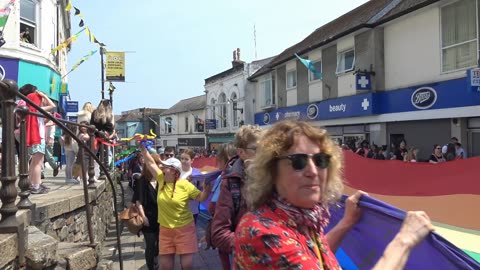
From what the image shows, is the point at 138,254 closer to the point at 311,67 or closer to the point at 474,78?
the point at 474,78

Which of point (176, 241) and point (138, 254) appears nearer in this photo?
point (176, 241)

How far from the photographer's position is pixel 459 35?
12.8 m

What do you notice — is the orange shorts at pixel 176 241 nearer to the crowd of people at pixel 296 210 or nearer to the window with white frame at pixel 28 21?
the crowd of people at pixel 296 210

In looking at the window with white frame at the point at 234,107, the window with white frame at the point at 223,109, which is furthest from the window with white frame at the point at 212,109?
the window with white frame at the point at 234,107

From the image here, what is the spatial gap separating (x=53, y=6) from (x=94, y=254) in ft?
→ 50.6

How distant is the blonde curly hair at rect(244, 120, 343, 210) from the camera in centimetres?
183

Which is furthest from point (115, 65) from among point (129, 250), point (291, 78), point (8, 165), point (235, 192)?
point (235, 192)

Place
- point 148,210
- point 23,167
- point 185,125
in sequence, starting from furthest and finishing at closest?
1. point 185,125
2. point 148,210
3. point 23,167

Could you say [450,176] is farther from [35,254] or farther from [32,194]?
[32,194]

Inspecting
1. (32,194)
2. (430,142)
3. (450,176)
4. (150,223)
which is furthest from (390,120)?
(32,194)

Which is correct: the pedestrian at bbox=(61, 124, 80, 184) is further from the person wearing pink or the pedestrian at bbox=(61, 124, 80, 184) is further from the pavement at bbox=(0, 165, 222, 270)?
the person wearing pink

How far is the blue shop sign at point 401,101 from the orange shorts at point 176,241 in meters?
5.47

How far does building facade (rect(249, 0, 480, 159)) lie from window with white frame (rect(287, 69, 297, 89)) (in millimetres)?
1096

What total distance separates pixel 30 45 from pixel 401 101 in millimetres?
13222
